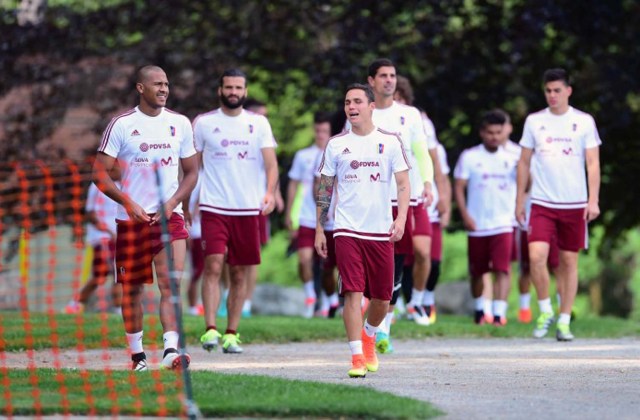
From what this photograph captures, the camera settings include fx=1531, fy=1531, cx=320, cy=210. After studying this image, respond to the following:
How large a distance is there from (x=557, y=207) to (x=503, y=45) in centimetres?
873

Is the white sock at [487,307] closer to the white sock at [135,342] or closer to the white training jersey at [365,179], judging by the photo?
the white training jersey at [365,179]

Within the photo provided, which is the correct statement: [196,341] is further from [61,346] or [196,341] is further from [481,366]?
[481,366]

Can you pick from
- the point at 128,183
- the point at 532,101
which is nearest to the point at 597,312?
the point at 532,101

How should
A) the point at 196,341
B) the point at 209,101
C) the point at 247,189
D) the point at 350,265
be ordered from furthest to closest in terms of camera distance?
the point at 209,101, the point at 196,341, the point at 247,189, the point at 350,265

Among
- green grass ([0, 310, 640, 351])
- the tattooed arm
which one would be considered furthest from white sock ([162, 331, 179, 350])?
green grass ([0, 310, 640, 351])

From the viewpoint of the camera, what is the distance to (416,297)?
17.7m

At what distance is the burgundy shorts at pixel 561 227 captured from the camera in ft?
50.1

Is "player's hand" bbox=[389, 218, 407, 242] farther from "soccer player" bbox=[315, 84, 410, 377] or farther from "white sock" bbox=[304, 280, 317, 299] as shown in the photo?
"white sock" bbox=[304, 280, 317, 299]

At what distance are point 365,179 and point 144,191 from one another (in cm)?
171

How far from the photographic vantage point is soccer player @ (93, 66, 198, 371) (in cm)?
1165

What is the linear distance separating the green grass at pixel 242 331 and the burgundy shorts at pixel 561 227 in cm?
156

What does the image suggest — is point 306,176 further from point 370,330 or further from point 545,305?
point 370,330

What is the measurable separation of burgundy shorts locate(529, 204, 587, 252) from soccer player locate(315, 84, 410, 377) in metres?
3.99

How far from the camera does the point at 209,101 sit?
23.0 m
